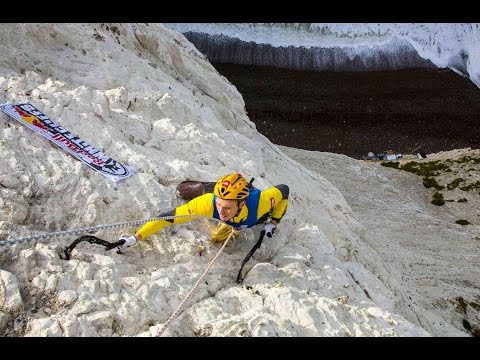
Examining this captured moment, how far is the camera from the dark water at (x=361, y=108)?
31.3m

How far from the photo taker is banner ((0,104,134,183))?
358 inches

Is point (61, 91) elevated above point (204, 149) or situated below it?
above

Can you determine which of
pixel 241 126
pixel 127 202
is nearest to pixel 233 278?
pixel 127 202

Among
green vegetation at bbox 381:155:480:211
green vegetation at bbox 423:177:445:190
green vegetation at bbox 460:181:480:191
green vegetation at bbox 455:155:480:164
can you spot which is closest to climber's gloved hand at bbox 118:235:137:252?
green vegetation at bbox 381:155:480:211

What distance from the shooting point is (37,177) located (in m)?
8.30

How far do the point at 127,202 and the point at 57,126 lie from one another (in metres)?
2.42

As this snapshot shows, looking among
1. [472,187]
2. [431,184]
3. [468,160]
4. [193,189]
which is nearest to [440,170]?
[431,184]

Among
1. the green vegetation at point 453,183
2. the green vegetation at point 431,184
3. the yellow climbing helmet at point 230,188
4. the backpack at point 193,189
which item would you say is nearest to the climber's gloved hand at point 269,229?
the backpack at point 193,189

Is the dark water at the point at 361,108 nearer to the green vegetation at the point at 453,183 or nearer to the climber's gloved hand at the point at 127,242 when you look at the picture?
the green vegetation at the point at 453,183

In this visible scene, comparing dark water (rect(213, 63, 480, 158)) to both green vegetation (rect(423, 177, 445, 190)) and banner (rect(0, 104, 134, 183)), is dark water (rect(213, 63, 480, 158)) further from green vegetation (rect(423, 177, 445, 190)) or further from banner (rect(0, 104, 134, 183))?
banner (rect(0, 104, 134, 183))

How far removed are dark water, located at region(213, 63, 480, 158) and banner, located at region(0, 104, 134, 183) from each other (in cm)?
2170

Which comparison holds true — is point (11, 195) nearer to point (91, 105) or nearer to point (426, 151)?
point (91, 105)

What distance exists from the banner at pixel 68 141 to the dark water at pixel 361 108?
855 inches

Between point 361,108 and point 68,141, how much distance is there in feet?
87.1
